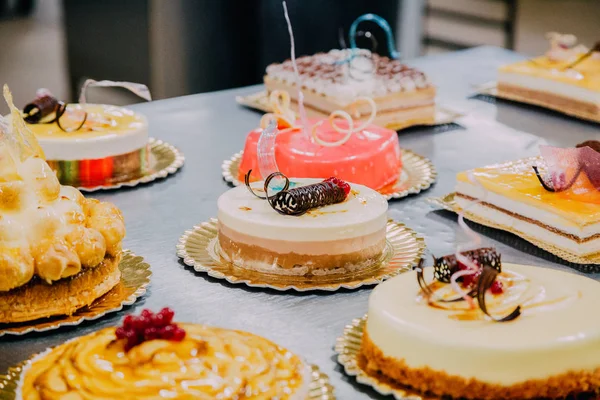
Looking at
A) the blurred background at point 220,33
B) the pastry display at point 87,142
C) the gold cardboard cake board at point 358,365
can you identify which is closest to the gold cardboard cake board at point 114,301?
the gold cardboard cake board at point 358,365

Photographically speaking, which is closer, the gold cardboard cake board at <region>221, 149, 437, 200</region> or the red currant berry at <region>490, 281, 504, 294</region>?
the red currant berry at <region>490, 281, 504, 294</region>

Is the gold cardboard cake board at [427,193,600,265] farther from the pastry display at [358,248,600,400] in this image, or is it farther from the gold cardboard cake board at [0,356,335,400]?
the gold cardboard cake board at [0,356,335,400]

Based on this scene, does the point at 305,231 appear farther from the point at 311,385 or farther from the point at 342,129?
the point at 342,129

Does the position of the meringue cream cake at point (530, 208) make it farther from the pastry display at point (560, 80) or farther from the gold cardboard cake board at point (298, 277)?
the pastry display at point (560, 80)

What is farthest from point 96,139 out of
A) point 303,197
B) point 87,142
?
point 303,197

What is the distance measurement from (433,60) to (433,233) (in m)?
2.56

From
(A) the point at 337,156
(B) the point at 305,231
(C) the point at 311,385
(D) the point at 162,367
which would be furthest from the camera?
(A) the point at 337,156

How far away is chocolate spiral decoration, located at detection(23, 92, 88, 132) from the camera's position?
363 centimetres

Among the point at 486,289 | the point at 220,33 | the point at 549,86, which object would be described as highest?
the point at 486,289

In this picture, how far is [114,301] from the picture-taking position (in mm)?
2627

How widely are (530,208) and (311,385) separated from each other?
1.22 metres

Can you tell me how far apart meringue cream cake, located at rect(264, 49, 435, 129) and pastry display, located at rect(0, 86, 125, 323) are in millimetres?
1763

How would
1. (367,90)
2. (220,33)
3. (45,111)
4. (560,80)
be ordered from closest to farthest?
(45,111)
(367,90)
(560,80)
(220,33)

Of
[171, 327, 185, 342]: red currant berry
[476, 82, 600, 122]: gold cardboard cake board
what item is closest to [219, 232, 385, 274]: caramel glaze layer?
[171, 327, 185, 342]: red currant berry
